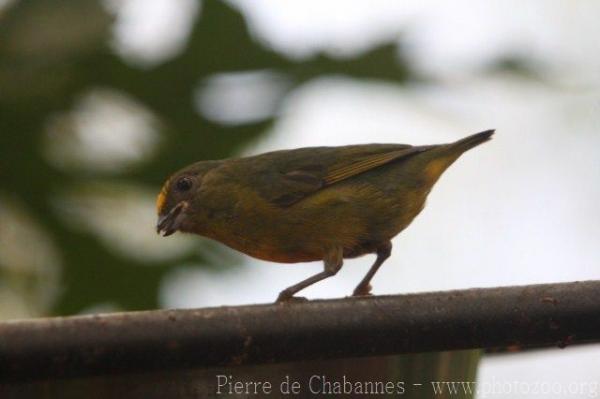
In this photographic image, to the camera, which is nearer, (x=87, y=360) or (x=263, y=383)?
(x=87, y=360)

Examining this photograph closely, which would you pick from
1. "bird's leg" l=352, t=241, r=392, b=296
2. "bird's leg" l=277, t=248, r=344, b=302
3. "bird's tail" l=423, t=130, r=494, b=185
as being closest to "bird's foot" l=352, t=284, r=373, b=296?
"bird's leg" l=352, t=241, r=392, b=296

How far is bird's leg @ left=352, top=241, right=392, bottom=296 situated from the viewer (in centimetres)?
446

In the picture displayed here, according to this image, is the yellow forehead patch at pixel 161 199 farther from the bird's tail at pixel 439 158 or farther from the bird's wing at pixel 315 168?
the bird's tail at pixel 439 158

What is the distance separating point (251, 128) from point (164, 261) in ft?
2.01

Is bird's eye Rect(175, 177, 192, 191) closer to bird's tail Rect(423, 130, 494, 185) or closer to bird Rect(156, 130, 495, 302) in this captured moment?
bird Rect(156, 130, 495, 302)

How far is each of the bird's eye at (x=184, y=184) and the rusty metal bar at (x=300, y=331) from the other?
207 centimetres

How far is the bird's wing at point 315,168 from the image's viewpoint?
463 cm

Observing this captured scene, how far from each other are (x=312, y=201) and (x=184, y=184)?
1.72ft

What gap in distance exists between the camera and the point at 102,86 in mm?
4195

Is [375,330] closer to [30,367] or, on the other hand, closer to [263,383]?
[263,383]

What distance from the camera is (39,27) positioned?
4.05 meters

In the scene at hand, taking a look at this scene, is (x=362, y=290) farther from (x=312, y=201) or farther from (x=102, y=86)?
(x=102, y=86)

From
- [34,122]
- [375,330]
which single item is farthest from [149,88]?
[375,330]

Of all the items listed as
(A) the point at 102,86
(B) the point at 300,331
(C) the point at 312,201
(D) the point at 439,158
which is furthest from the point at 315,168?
(B) the point at 300,331
